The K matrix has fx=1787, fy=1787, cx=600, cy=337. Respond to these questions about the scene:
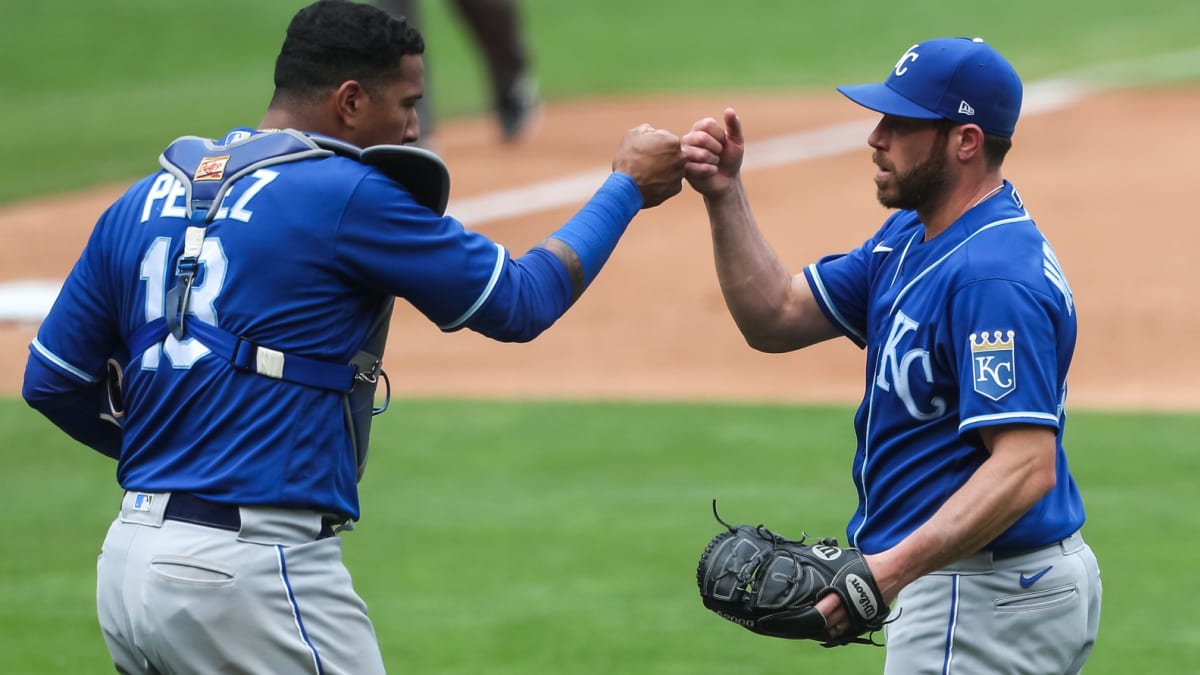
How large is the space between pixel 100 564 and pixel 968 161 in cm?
222

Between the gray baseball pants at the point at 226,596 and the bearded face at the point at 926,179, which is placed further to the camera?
→ the bearded face at the point at 926,179

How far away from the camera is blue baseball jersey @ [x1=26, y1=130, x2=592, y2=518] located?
3.84 m

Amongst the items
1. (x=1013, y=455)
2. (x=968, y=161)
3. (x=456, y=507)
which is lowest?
(x=456, y=507)

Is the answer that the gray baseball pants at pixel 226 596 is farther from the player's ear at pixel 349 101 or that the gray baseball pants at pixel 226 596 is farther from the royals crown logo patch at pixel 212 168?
the player's ear at pixel 349 101

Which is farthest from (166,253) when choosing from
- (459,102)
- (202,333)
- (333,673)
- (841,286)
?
(459,102)

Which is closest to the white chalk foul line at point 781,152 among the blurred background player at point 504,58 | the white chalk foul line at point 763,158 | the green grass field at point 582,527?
the white chalk foul line at point 763,158

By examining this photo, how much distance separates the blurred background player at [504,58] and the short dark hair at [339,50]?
43.0ft

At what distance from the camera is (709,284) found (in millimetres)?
13977

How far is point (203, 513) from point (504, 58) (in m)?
14.4

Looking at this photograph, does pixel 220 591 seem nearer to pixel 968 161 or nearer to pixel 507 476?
pixel 968 161

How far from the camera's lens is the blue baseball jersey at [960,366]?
3934 millimetres

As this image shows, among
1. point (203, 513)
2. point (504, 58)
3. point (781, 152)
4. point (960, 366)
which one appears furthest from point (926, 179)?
point (504, 58)

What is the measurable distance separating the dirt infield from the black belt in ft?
25.7

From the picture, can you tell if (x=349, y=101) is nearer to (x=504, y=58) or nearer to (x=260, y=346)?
(x=260, y=346)
